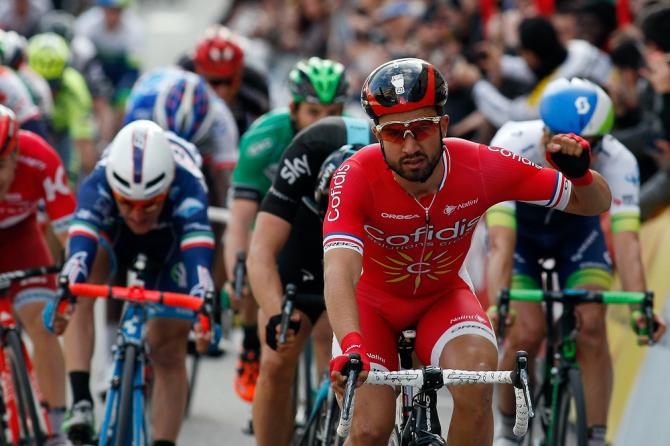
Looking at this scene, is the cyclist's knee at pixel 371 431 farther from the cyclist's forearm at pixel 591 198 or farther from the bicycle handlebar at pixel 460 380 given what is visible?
the cyclist's forearm at pixel 591 198

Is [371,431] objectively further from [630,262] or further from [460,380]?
[630,262]

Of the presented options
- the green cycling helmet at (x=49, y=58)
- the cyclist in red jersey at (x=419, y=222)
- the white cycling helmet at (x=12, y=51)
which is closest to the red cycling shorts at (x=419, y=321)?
the cyclist in red jersey at (x=419, y=222)

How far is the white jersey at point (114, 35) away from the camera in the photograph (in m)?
18.8

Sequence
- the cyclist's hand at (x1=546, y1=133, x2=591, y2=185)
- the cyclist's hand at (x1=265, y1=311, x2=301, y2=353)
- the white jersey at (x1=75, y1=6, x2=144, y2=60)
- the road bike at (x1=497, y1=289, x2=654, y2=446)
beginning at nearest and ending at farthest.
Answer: the cyclist's hand at (x1=546, y1=133, x2=591, y2=185) < the cyclist's hand at (x1=265, y1=311, x2=301, y2=353) < the road bike at (x1=497, y1=289, x2=654, y2=446) < the white jersey at (x1=75, y1=6, x2=144, y2=60)

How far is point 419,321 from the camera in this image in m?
6.06

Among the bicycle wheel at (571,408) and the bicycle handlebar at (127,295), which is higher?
the bicycle handlebar at (127,295)

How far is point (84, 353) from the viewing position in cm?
746

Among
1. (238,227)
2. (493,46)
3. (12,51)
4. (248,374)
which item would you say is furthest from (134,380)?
(493,46)

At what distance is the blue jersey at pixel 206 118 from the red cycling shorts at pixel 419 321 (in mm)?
4105

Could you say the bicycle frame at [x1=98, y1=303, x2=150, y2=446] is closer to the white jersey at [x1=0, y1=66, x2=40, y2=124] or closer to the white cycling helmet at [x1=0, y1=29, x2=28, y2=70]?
the white jersey at [x1=0, y1=66, x2=40, y2=124]

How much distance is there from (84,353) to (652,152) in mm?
4487

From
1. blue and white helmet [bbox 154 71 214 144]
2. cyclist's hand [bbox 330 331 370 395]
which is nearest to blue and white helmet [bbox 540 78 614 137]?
cyclist's hand [bbox 330 331 370 395]

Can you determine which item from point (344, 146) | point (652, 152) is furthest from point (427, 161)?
point (652, 152)

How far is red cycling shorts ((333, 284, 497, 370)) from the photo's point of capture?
5797 mm
